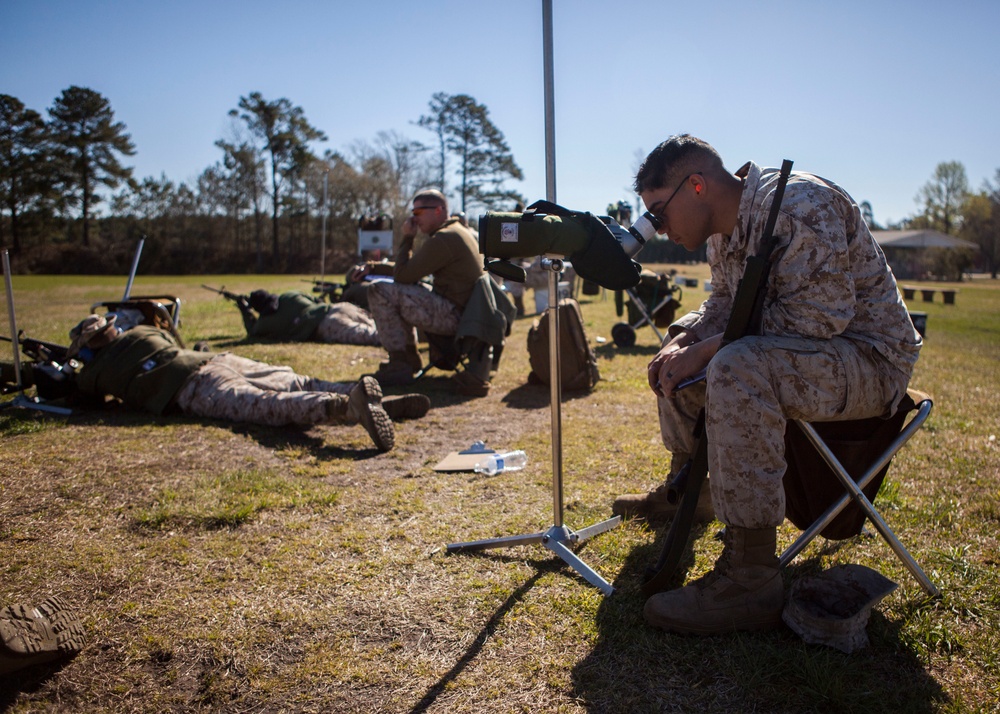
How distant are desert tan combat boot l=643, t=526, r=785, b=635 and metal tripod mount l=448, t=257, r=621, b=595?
1.00 ft

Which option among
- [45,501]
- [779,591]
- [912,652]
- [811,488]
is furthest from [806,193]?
[45,501]

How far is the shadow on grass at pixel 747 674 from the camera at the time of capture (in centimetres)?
196

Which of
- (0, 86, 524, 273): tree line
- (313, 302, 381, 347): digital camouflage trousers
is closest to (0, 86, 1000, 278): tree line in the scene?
(0, 86, 524, 273): tree line

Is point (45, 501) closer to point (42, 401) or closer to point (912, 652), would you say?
point (42, 401)

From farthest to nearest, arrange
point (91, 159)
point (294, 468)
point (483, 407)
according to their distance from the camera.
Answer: point (91, 159) → point (483, 407) → point (294, 468)

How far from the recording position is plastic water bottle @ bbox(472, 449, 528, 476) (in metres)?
4.02

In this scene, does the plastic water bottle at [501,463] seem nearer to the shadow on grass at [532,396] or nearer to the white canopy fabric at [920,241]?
the shadow on grass at [532,396]

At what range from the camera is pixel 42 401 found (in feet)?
16.7

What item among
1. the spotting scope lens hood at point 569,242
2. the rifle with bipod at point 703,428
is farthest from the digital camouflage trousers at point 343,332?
the rifle with bipod at point 703,428

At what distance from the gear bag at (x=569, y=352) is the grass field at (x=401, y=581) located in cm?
154

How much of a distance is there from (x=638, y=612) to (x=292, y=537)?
5.29 feet

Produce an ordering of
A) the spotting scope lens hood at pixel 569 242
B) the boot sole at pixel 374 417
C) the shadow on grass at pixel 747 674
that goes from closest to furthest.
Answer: the shadow on grass at pixel 747 674 → the spotting scope lens hood at pixel 569 242 → the boot sole at pixel 374 417

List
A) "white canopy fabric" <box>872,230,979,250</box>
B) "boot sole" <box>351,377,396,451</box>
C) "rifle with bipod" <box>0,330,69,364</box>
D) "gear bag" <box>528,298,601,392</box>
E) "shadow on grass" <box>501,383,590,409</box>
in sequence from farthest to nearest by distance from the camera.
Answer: "white canopy fabric" <box>872,230,979,250</box> < "gear bag" <box>528,298,601,392</box> < "shadow on grass" <box>501,383,590,409</box> < "rifle with bipod" <box>0,330,69,364</box> < "boot sole" <box>351,377,396,451</box>

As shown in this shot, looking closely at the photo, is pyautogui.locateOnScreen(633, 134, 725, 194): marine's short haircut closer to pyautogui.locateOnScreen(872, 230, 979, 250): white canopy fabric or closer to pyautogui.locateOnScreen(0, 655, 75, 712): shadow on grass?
pyautogui.locateOnScreen(0, 655, 75, 712): shadow on grass
